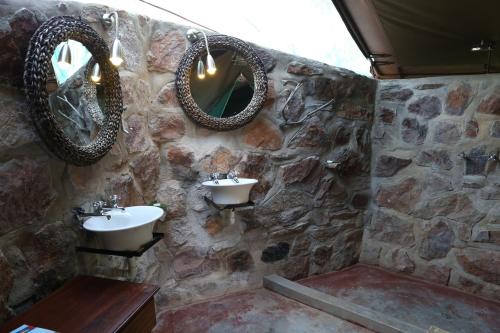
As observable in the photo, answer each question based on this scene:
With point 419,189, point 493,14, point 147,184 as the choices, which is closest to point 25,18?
point 147,184

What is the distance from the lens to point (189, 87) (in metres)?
1.42

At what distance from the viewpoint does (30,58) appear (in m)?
0.82

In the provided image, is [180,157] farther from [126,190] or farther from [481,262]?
[481,262]

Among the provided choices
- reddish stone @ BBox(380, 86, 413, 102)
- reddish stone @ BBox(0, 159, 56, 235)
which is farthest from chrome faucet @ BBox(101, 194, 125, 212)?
reddish stone @ BBox(380, 86, 413, 102)

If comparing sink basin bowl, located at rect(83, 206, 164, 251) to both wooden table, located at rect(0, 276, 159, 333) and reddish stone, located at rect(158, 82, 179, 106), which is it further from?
reddish stone, located at rect(158, 82, 179, 106)

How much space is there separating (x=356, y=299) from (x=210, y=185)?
3.52 ft

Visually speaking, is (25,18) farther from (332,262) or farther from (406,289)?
(406,289)

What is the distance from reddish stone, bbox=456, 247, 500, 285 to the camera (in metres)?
1.66

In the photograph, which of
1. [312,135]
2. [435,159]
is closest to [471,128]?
[435,159]

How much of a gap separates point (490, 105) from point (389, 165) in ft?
2.04

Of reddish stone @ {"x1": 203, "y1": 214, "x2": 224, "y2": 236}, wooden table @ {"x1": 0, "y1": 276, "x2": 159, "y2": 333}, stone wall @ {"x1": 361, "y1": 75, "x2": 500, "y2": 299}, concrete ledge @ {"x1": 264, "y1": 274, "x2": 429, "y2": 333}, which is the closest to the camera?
wooden table @ {"x1": 0, "y1": 276, "x2": 159, "y2": 333}

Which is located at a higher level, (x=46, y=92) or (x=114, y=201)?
(x=46, y=92)

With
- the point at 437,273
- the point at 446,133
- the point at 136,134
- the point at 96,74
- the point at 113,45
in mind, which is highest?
the point at 113,45

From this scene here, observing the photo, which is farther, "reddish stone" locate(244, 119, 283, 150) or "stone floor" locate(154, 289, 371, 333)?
"reddish stone" locate(244, 119, 283, 150)
